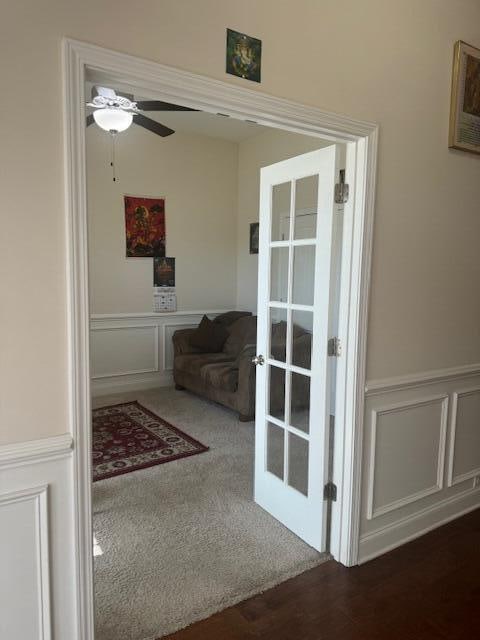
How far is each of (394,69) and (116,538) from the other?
2.77 meters

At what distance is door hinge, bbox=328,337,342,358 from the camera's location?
2.18 metres

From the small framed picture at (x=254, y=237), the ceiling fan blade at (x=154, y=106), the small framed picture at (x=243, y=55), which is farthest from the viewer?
the small framed picture at (x=254, y=237)

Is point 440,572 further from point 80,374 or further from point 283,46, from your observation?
point 283,46

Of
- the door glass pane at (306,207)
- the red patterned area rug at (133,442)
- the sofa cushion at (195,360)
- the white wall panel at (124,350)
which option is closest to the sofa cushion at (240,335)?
the sofa cushion at (195,360)

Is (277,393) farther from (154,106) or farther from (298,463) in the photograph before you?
(154,106)

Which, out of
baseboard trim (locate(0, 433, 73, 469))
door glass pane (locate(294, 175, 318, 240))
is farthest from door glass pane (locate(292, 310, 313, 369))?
baseboard trim (locate(0, 433, 73, 469))

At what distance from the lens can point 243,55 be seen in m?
1.64

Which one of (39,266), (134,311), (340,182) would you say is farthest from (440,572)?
Result: (134,311)

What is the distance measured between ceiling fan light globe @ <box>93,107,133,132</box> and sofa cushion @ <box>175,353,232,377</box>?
2.47m

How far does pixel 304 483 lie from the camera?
242 centimetres

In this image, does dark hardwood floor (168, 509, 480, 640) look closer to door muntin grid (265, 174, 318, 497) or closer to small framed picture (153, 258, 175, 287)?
door muntin grid (265, 174, 318, 497)

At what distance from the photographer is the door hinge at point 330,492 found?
7.40 ft

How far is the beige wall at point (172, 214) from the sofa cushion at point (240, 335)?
2.43 feet

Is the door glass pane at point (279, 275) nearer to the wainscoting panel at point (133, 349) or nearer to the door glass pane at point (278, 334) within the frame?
the door glass pane at point (278, 334)
